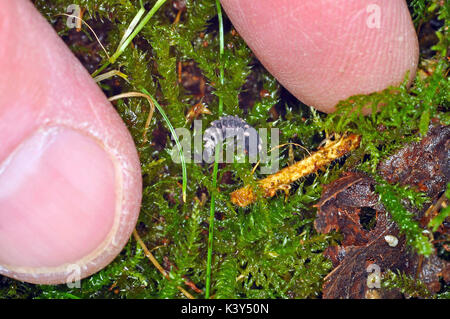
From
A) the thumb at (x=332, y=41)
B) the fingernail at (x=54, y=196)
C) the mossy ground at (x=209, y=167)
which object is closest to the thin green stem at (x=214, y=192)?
the mossy ground at (x=209, y=167)

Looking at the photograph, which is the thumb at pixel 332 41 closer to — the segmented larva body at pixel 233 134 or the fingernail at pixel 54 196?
the segmented larva body at pixel 233 134

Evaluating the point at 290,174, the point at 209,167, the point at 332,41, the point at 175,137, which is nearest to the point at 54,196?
the point at 175,137

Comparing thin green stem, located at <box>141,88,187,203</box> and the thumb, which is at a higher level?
the thumb

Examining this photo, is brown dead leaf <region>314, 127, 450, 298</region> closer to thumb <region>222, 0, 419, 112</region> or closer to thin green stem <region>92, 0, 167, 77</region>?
thumb <region>222, 0, 419, 112</region>

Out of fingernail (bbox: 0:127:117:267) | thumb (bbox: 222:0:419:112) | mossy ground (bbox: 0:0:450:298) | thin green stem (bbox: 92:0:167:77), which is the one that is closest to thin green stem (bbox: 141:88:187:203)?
mossy ground (bbox: 0:0:450:298)

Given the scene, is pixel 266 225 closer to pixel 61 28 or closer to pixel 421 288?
pixel 421 288
